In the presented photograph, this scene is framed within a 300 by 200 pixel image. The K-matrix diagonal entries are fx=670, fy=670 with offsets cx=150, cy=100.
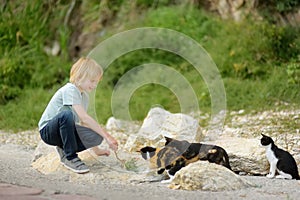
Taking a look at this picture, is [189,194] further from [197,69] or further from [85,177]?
[197,69]

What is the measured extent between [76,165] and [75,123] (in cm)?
30

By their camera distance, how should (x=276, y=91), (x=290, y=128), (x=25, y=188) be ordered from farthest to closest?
(x=276, y=91), (x=290, y=128), (x=25, y=188)

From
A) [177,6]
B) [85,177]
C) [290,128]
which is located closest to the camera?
[85,177]

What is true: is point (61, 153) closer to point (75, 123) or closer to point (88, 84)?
point (75, 123)

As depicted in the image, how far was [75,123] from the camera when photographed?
472 cm

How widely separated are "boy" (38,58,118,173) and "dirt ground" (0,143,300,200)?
0.63 ft

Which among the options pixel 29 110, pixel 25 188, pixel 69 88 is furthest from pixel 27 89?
pixel 25 188

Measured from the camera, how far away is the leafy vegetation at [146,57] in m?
8.40

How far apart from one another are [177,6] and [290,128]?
169 inches

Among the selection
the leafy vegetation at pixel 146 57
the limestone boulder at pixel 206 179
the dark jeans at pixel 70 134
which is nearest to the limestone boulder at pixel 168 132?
the dark jeans at pixel 70 134

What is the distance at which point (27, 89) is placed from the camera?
376 inches

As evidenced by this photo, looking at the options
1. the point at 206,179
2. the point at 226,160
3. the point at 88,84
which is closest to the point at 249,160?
the point at 226,160

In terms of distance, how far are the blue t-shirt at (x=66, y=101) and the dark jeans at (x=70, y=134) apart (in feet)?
0.24

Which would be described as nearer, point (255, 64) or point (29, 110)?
point (29, 110)
